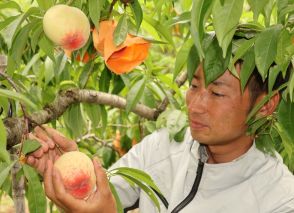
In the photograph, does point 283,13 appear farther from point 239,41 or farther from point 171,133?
point 171,133

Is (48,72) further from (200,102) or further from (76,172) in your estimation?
(76,172)

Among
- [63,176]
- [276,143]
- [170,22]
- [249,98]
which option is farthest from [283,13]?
[276,143]

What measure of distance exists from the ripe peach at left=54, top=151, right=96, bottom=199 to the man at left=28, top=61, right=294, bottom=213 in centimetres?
53

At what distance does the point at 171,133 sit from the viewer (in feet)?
5.81

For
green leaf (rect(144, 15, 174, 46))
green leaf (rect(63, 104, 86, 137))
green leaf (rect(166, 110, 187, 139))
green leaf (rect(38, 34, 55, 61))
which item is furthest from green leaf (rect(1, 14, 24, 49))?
green leaf (rect(166, 110, 187, 139))

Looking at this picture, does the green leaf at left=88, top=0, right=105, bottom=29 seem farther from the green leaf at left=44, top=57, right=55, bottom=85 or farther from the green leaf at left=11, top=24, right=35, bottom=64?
the green leaf at left=44, top=57, right=55, bottom=85

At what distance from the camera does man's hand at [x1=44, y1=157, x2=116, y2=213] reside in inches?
39.8

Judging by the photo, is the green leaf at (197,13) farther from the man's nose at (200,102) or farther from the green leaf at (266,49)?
the man's nose at (200,102)

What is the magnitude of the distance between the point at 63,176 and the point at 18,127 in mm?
160

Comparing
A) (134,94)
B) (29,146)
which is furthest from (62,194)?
(134,94)

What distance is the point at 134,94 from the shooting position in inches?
64.5

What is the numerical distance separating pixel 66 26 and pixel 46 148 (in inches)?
10.8

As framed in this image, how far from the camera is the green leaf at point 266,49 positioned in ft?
2.89

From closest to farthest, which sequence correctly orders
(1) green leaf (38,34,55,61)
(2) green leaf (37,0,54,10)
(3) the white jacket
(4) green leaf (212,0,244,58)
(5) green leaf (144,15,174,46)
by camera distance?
(4) green leaf (212,0,244,58) → (2) green leaf (37,0,54,10) → (1) green leaf (38,34,55,61) → (5) green leaf (144,15,174,46) → (3) the white jacket
